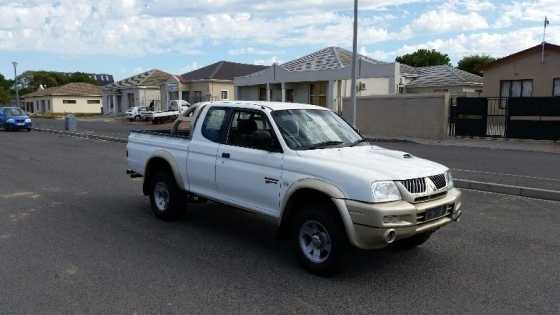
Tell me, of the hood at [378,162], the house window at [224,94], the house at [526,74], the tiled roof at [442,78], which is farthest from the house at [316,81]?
the hood at [378,162]

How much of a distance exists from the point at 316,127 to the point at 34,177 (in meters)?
8.34

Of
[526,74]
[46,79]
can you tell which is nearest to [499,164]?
[526,74]

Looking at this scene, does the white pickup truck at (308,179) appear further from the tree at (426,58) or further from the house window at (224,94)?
the tree at (426,58)

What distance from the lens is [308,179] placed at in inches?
200

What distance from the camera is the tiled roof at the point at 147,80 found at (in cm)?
5622

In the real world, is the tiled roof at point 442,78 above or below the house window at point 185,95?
above

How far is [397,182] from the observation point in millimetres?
4789

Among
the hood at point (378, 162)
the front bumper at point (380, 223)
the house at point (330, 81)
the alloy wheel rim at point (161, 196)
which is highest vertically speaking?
the house at point (330, 81)

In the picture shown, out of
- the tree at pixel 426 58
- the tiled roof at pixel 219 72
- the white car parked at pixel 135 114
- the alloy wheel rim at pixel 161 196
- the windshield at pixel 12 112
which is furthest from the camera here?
the tree at pixel 426 58

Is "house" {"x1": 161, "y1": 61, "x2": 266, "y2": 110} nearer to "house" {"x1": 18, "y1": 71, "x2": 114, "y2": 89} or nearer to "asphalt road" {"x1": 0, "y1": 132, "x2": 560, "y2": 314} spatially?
"asphalt road" {"x1": 0, "y1": 132, "x2": 560, "y2": 314}

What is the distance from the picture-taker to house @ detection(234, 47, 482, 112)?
3519 cm

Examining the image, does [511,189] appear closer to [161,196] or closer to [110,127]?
[161,196]

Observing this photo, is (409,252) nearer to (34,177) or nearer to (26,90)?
(34,177)

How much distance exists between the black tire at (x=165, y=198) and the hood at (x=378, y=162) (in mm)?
2481
